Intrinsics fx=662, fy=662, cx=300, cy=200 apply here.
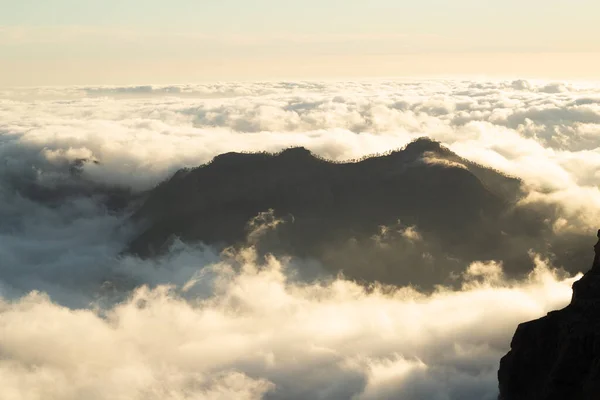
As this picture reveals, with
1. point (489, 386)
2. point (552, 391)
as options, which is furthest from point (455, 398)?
point (552, 391)

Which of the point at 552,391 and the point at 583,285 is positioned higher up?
the point at 583,285

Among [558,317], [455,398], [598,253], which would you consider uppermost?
[598,253]

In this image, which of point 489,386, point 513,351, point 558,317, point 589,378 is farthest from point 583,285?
point 489,386

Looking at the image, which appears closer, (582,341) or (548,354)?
(582,341)

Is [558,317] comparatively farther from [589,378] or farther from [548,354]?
[589,378]

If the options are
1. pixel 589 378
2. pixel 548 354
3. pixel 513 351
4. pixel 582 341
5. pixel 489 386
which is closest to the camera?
pixel 589 378

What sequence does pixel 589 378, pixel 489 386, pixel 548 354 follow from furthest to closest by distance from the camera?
pixel 489 386 → pixel 548 354 → pixel 589 378
